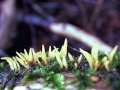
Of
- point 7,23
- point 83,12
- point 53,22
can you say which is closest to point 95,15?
point 83,12

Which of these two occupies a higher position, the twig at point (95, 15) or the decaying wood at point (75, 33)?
the twig at point (95, 15)

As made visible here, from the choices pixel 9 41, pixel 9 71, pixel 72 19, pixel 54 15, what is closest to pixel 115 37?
pixel 72 19

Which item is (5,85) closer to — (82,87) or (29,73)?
(29,73)

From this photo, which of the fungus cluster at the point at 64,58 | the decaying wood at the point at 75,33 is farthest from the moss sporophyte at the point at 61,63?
the decaying wood at the point at 75,33

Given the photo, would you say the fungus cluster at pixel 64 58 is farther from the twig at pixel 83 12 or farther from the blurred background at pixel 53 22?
the twig at pixel 83 12

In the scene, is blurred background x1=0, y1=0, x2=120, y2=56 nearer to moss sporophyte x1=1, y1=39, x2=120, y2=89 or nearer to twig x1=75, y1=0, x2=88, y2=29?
twig x1=75, y1=0, x2=88, y2=29

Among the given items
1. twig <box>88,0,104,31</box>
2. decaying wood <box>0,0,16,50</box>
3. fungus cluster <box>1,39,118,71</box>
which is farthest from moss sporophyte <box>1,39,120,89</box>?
twig <box>88,0,104,31</box>

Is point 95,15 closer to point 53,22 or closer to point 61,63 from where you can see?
point 53,22
